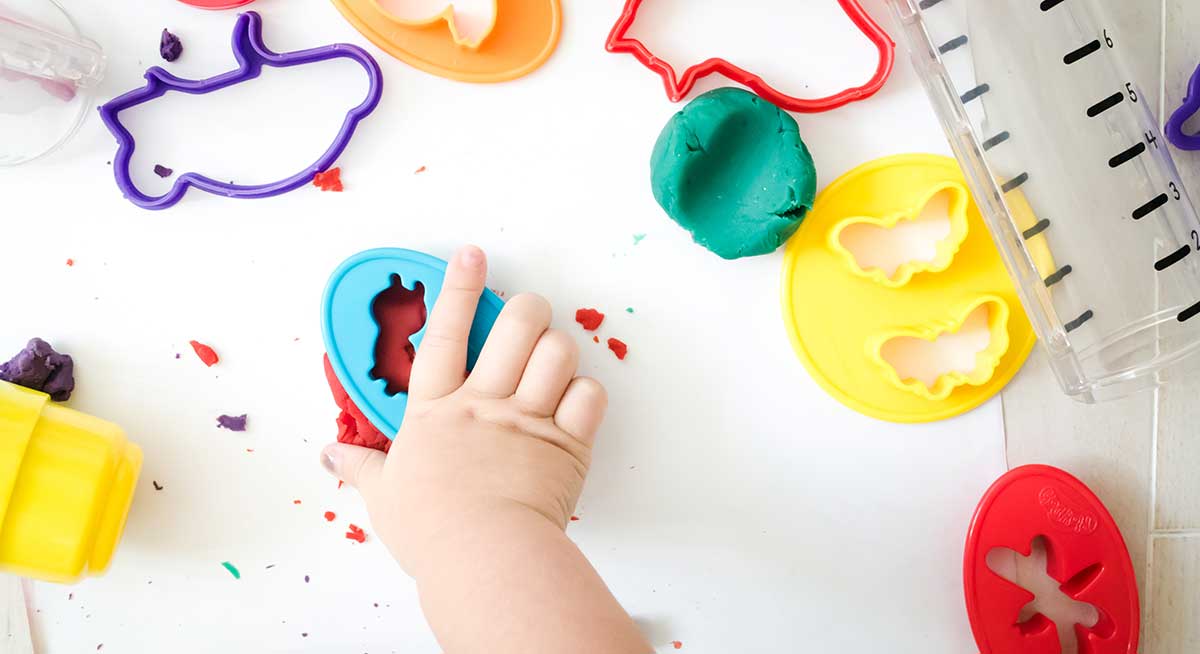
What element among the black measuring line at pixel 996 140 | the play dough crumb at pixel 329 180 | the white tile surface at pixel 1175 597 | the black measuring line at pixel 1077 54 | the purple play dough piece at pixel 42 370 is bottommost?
the white tile surface at pixel 1175 597

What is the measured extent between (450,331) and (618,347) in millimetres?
145

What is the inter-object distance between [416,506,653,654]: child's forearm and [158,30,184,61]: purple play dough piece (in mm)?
449

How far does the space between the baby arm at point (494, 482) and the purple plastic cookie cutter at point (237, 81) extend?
0.15 meters

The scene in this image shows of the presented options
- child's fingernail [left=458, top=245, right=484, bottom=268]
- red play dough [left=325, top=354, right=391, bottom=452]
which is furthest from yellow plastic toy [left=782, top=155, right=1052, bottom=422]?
red play dough [left=325, top=354, right=391, bottom=452]

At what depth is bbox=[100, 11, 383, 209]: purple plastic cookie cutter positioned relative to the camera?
656 millimetres

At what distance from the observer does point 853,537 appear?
71 cm

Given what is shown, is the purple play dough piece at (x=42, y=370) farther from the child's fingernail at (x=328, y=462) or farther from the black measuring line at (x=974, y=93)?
the black measuring line at (x=974, y=93)

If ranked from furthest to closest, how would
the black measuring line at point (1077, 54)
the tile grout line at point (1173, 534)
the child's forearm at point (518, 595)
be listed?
1. the tile grout line at point (1173, 534)
2. the black measuring line at point (1077, 54)
3. the child's forearm at point (518, 595)

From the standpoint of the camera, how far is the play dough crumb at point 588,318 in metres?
0.69

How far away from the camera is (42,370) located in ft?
2.15

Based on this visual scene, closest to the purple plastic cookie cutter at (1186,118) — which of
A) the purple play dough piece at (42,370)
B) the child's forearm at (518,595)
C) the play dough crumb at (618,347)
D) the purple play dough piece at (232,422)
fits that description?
the play dough crumb at (618,347)

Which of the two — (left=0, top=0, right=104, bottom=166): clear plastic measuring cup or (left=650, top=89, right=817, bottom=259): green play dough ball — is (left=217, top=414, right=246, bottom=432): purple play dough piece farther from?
(left=650, top=89, right=817, bottom=259): green play dough ball

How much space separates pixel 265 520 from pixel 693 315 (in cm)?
40

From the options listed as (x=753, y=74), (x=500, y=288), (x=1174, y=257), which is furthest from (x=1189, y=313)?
(x=500, y=288)
